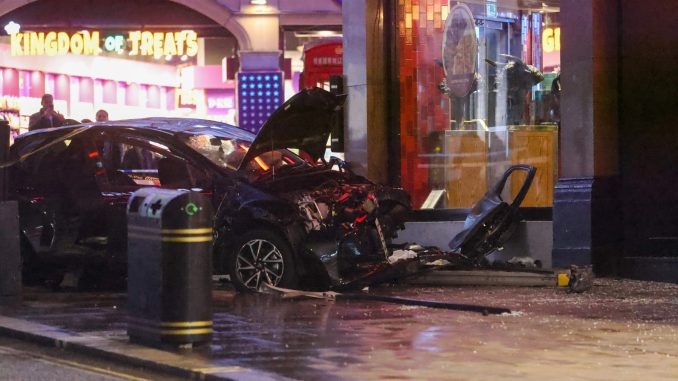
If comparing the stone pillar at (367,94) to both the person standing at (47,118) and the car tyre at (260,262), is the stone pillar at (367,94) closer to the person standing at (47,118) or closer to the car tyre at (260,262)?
the car tyre at (260,262)

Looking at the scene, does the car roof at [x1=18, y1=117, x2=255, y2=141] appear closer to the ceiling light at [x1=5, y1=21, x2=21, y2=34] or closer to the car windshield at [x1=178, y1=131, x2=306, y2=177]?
the car windshield at [x1=178, y1=131, x2=306, y2=177]

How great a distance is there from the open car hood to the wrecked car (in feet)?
0.04

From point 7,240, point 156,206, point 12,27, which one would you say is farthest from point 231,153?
point 12,27

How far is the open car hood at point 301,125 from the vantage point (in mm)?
13461

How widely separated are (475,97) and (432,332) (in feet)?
24.2

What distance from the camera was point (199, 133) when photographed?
14328 millimetres

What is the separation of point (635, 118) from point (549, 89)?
149 centimetres

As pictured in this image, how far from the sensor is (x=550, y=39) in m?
15.8

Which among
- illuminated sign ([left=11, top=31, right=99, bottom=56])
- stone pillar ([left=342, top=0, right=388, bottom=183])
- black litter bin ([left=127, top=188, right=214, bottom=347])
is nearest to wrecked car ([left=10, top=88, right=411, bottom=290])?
stone pillar ([left=342, top=0, right=388, bottom=183])

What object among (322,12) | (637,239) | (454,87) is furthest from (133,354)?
(322,12)

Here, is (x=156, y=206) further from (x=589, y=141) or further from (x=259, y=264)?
(x=589, y=141)

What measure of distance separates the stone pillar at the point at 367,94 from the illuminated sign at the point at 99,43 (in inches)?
442

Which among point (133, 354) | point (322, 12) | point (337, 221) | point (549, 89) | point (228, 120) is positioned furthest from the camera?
point (228, 120)

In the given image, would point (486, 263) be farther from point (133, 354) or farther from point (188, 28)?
point (188, 28)
